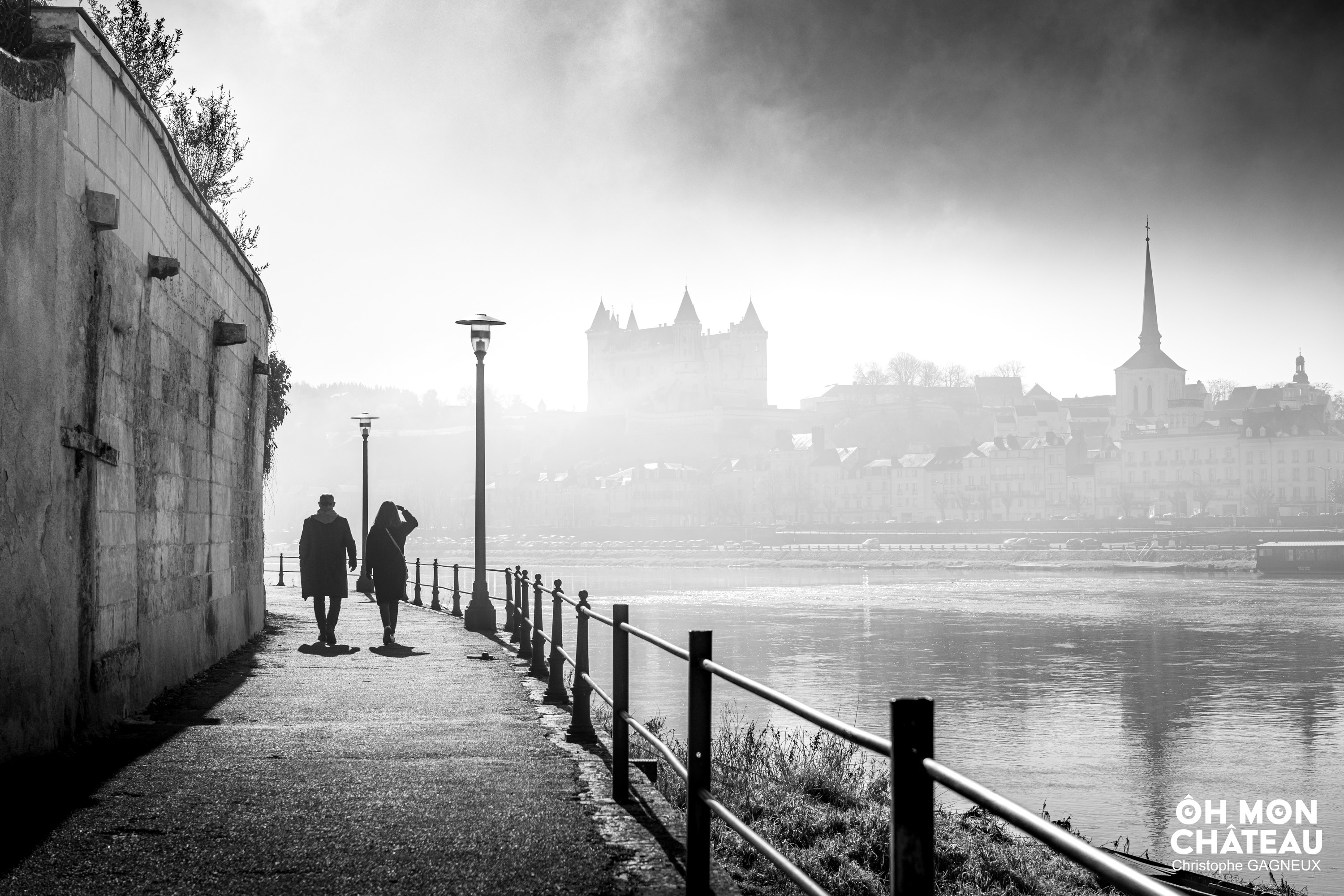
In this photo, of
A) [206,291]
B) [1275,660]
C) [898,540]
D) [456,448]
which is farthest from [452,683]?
[456,448]

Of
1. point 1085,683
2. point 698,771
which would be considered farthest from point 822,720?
point 1085,683

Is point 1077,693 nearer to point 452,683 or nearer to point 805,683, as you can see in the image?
point 805,683

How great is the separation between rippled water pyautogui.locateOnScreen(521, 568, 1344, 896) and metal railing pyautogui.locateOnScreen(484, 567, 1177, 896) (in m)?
7.94

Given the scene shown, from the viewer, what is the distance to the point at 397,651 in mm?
14656

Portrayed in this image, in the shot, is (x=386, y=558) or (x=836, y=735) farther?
(x=386, y=558)

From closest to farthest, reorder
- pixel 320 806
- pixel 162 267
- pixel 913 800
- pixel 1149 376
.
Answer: pixel 913 800
pixel 320 806
pixel 162 267
pixel 1149 376

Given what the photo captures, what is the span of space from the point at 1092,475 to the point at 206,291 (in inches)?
4937

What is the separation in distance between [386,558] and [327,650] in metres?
1.22

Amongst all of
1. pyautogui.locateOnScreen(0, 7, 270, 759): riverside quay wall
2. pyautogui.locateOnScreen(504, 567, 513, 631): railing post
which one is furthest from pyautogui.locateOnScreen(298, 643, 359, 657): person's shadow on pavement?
pyautogui.locateOnScreen(0, 7, 270, 759): riverside quay wall

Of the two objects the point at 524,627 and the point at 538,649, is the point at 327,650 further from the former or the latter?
the point at 538,649

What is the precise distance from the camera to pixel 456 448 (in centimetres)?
19162

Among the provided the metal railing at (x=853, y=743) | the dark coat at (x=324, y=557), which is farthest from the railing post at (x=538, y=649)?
the metal railing at (x=853, y=743)

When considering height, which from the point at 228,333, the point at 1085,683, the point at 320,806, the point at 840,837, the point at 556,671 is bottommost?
the point at 1085,683

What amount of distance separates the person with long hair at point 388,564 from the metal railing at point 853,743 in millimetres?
7053
